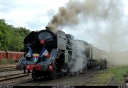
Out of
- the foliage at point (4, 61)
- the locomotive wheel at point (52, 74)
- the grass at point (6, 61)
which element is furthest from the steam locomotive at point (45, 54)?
the grass at point (6, 61)

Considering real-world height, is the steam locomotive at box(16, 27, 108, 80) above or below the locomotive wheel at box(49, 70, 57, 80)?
above

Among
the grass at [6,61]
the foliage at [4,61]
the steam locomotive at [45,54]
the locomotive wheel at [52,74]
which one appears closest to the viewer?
the steam locomotive at [45,54]

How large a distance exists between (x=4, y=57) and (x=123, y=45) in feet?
71.5

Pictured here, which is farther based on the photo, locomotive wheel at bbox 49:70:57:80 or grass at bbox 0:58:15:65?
grass at bbox 0:58:15:65

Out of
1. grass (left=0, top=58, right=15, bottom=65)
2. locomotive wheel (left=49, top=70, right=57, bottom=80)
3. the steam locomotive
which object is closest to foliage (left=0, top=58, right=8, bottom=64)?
grass (left=0, top=58, right=15, bottom=65)

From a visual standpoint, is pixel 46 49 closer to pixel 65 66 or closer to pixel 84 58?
pixel 65 66

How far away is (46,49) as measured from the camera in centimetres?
1767

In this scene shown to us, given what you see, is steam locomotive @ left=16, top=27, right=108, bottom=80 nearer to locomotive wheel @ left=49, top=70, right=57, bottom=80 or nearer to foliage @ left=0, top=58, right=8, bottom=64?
locomotive wheel @ left=49, top=70, right=57, bottom=80

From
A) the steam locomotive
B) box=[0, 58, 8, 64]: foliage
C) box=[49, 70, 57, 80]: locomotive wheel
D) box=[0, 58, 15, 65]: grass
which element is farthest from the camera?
box=[0, 58, 15, 65]: grass

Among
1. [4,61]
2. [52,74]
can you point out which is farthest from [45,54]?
[4,61]

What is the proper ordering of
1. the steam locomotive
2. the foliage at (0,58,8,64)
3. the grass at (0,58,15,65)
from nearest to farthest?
1. the steam locomotive
2. the foliage at (0,58,8,64)
3. the grass at (0,58,15,65)

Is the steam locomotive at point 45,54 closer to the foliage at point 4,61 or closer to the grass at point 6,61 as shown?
the foliage at point 4,61

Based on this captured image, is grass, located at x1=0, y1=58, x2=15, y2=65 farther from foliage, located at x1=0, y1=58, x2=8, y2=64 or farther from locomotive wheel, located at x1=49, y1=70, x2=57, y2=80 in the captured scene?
locomotive wheel, located at x1=49, y1=70, x2=57, y2=80

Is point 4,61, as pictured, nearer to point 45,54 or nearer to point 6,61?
point 6,61
